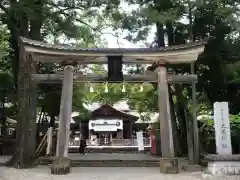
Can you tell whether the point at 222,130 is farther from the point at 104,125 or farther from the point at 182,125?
the point at 104,125

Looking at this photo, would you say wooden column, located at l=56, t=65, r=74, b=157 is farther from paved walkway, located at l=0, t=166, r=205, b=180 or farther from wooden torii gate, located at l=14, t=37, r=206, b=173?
paved walkway, located at l=0, t=166, r=205, b=180

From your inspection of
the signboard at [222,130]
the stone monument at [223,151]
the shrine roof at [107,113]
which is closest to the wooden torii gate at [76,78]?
the stone monument at [223,151]

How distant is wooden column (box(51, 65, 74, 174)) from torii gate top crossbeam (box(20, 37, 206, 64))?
0.58 meters

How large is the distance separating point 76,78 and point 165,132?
13.2 feet

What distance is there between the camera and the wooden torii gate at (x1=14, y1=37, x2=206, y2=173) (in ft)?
34.2

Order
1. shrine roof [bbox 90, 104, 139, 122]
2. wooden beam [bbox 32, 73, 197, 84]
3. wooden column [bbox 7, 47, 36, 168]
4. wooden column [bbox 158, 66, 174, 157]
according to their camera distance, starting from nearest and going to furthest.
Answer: wooden column [bbox 158, 66, 174, 157], wooden beam [bbox 32, 73, 197, 84], wooden column [bbox 7, 47, 36, 168], shrine roof [bbox 90, 104, 139, 122]

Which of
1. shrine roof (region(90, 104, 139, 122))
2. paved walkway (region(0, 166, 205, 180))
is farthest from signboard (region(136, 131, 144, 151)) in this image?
paved walkway (region(0, 166, 205, 180))

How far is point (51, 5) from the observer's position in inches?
535

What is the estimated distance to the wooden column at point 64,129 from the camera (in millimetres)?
9953

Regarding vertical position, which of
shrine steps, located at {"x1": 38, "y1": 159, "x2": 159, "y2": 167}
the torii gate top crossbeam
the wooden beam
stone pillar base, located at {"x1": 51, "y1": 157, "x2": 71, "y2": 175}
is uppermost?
the torii gate top crossbeam

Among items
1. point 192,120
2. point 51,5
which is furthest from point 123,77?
point 51,5

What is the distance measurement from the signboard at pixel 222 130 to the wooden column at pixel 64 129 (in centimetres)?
503

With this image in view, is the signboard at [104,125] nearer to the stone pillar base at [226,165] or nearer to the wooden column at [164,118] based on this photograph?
the wooden column at [164,118]

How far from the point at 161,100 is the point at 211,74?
6.51m
